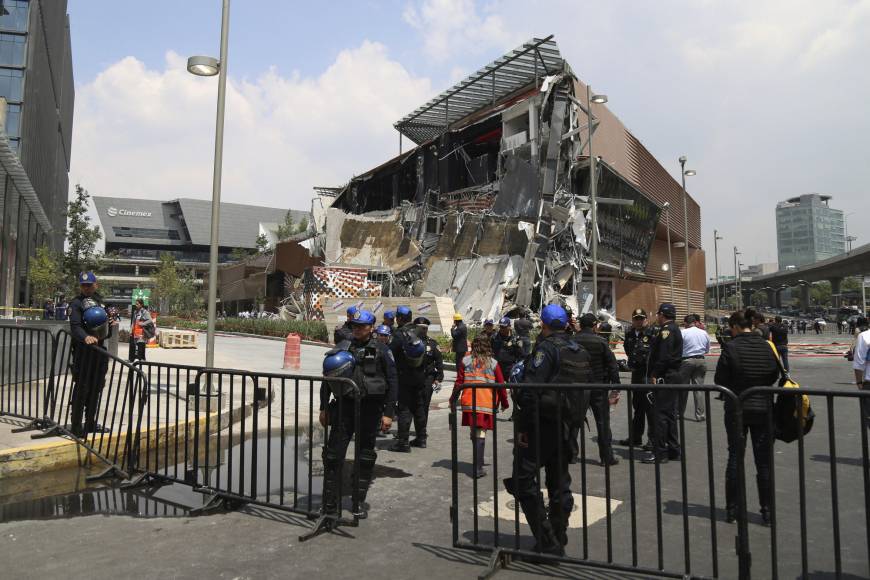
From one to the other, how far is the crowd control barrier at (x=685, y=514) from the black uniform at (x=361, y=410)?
82 centimetres

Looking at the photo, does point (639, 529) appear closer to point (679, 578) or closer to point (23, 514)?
point (679, 578)

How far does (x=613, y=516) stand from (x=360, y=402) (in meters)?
2.39

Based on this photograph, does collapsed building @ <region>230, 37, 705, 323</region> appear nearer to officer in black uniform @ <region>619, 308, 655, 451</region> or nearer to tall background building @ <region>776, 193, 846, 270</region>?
officer in black uniform @ <region>619, 308, 655, 451</region>

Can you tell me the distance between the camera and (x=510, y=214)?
117ft

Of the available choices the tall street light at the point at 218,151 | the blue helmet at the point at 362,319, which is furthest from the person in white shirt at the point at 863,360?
the tall street light at the point at 218,151

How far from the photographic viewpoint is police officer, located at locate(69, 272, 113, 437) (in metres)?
6.67

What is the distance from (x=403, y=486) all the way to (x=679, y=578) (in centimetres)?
304

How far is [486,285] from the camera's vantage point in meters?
33.0

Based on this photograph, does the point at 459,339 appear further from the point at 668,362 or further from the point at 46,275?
the point at 46,275

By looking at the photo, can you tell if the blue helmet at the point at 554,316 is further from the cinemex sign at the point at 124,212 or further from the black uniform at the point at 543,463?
the cinemex sign at the point at 124,212

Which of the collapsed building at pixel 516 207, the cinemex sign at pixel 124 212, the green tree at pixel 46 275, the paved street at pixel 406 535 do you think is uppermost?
the cinemex sign at pixel 124 212

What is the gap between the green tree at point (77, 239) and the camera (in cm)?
3167

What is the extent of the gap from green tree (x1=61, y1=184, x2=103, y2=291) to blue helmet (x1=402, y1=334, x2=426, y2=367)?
30.9 metres

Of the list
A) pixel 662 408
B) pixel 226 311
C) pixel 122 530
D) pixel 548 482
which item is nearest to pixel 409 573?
pixel 548 482
